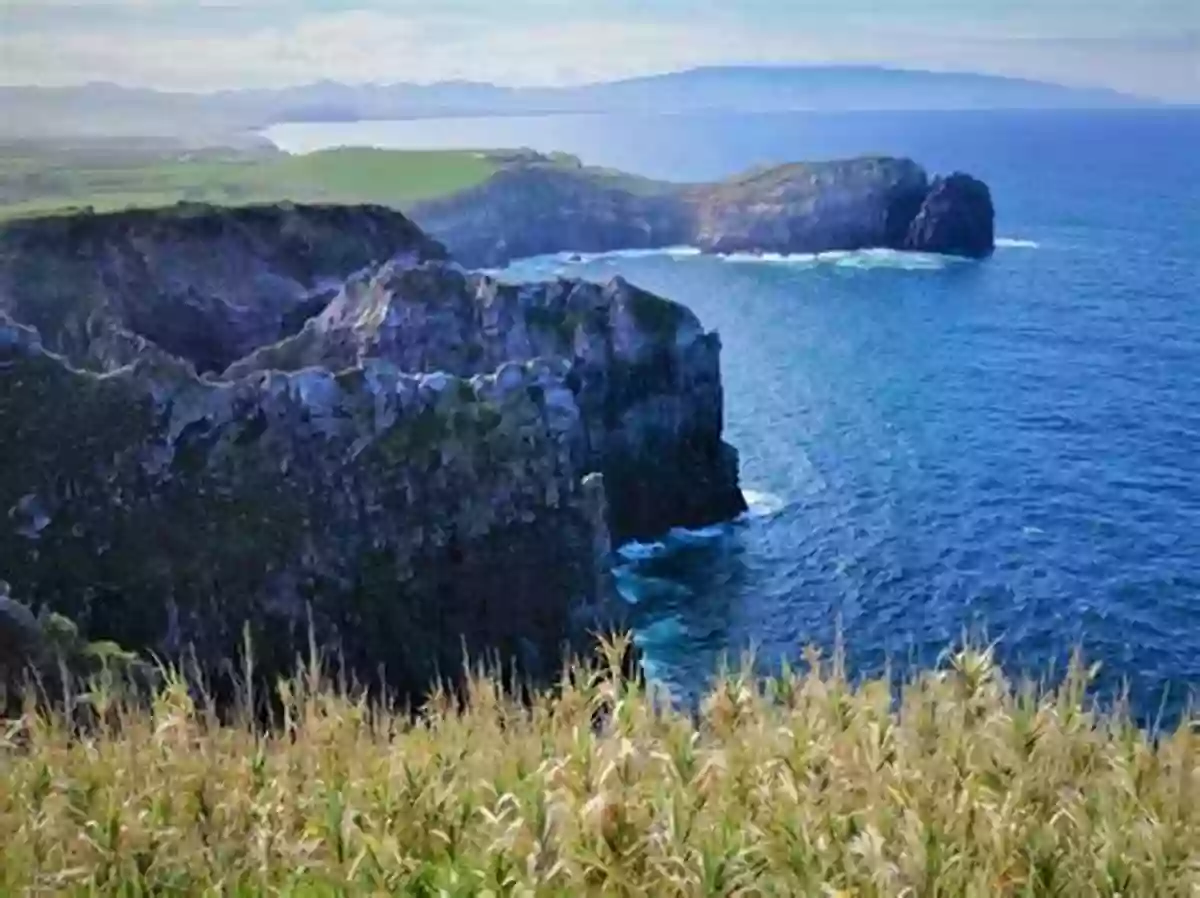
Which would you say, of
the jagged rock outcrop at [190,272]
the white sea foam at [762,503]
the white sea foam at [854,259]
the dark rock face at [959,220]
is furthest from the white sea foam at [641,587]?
the dark rock face at [959,220]

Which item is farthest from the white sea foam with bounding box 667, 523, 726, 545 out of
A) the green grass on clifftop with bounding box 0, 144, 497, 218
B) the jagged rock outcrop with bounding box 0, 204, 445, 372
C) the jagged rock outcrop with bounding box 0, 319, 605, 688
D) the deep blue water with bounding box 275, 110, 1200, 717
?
the green grass on clifftop with bounding box 0, 144, 497, 218

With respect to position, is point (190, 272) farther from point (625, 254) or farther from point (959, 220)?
point (959, 220)

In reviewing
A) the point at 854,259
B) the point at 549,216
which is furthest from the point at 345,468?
the point at 854,259

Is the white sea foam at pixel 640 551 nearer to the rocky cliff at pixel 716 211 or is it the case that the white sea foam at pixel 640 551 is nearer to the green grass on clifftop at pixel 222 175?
the rocky cliff at pixel 716 211

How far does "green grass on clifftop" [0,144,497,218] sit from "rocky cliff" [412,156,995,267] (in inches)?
34.7

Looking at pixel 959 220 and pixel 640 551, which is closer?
pixel 959 220

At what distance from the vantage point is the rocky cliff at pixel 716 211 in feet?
65.2

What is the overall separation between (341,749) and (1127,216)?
21.4 meters

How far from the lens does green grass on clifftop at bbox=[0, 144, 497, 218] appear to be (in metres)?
18.4

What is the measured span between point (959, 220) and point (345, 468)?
477 inches

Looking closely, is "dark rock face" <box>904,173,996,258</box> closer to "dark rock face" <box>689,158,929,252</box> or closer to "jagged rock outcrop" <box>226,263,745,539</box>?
"dark rock face" <box>689,158,929,252</box>

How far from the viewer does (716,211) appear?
21.1m

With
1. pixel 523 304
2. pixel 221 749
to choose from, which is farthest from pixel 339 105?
pixel 221 749

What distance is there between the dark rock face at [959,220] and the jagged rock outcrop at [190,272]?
9172 millimetres
